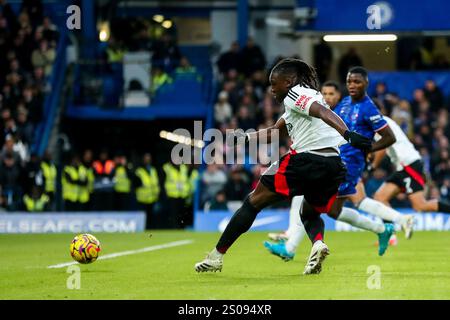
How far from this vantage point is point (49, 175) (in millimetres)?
23562

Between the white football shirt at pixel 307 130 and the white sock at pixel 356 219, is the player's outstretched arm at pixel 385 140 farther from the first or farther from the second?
the white football shirt at pixel 307 130

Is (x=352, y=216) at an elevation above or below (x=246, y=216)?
below

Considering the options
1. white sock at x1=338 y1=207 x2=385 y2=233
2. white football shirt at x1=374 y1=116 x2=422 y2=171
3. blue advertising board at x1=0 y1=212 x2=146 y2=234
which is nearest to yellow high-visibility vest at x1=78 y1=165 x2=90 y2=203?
blue advertising board at x1=0 y1=212 x2=146 y2=234

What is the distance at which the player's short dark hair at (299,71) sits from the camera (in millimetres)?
9969

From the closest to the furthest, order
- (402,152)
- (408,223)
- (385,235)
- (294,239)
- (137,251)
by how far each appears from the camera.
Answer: (294,239) < (385,235) < (137,251) < (408,223) < (402,152)

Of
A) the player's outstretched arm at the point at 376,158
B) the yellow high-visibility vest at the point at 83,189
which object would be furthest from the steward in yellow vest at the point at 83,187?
the player's outstretched arm at the point at 376,158

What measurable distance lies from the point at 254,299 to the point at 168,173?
15840mm

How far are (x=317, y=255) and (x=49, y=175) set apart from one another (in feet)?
46.9

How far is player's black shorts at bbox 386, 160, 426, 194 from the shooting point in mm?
15773

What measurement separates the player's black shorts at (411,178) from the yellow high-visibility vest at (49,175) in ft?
32.6

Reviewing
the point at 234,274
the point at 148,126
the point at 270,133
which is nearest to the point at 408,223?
the point at 270,133

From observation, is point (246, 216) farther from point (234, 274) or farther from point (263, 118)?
point (263, 118)

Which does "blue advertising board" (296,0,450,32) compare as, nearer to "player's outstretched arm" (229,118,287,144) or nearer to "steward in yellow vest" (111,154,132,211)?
"steward in yellow vest" (111,154,132,211)

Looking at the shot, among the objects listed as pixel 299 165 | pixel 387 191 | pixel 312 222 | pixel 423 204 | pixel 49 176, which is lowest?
pixel 49 176
